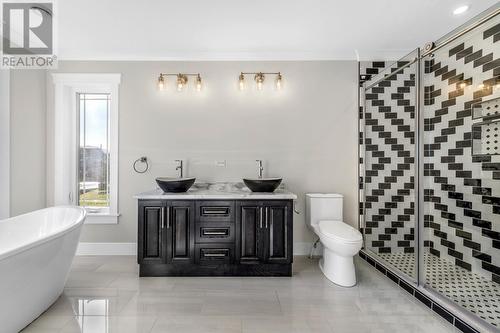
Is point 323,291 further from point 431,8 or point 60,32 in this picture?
point 60,32

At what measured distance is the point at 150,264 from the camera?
2.73 meters

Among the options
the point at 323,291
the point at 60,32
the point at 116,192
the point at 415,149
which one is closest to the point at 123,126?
the point at 116,192

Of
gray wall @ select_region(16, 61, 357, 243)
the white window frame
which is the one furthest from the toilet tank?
the white window frame

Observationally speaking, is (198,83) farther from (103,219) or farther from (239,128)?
(103,219)

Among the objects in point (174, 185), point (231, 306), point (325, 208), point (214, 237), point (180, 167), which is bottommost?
point (231, 306)

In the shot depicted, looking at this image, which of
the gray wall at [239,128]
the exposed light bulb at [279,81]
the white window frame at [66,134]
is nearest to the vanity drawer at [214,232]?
the gray wall at [239,128]

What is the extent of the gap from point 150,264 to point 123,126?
5.94 feet

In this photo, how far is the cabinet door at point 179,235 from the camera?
107 inches

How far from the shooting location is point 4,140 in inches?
119

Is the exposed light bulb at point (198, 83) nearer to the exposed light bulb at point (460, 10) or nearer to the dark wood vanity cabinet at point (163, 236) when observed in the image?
the dark wood vanity cabinet at point (163, 236)

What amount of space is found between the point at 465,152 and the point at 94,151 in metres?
4.50

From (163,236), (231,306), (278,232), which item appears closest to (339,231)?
(278,232)

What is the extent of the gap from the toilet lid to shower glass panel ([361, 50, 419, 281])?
A: 0.66 m

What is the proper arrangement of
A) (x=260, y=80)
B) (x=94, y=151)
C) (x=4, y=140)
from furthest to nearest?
(x=94, y=151), (x=260, y=80), (x=4, y=140)
